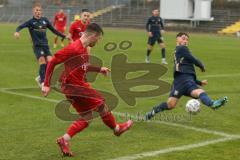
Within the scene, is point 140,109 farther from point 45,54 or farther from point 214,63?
point 214,63

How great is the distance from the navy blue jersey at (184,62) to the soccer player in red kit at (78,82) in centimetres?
214

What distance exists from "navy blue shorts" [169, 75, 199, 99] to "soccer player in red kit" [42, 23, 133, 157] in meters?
1.95

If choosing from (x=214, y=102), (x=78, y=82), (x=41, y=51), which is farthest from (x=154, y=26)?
(x=78, y=82)

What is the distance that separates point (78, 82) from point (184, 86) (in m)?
2.41

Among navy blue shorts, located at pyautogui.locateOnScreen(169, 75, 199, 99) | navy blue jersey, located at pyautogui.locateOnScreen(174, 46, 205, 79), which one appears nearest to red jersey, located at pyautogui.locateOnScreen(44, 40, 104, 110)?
navy blue shorts, located at pyautogui.locateOnScreen(169, 75, 199, 99)

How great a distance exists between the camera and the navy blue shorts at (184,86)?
8755 millimetres

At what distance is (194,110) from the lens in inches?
360

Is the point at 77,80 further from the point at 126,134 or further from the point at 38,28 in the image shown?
the point at 38,28

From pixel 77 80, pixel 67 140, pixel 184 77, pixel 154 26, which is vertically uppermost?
pixel 77 80

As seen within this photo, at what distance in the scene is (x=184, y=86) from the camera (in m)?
8.77

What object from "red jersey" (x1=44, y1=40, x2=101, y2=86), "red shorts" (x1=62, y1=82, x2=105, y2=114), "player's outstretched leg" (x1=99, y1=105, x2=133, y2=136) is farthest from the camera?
"player's outstretched leg" (x1=99, y1=105, x2=133, y2=136)

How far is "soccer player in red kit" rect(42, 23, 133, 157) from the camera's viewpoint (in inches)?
266

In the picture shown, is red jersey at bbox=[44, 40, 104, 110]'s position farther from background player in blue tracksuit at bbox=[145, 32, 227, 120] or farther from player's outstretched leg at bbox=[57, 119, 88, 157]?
background player in blue tracksuit at bbox=[145, 32, 227, 120]

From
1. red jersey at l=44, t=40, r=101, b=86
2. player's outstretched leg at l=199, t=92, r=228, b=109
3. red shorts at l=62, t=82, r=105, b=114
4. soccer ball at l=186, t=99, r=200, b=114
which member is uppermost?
red jersey at l=44, t=40, r=101, b=86
